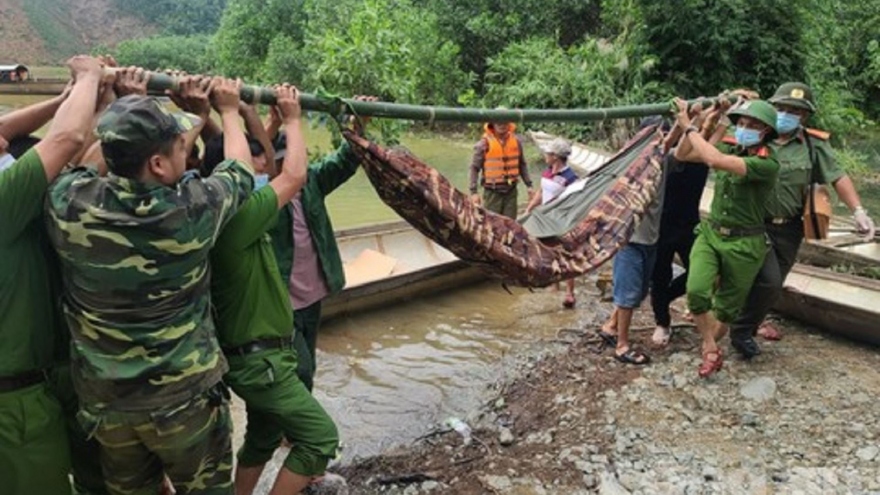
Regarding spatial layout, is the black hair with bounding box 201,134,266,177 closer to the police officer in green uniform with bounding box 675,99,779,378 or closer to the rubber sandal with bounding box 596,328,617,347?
the police officer in green uniform with bounding box 675,99,779,378

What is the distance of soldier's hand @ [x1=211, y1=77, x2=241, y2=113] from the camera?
2410mm

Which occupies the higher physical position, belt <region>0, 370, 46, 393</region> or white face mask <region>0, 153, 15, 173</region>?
white face mask <region>0, 153, 15, 173</region>

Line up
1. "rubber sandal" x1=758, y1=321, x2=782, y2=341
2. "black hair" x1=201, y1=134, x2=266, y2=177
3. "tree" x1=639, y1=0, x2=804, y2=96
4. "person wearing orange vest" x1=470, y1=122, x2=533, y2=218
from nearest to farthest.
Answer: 1. "black hair" x1=201, y1=134, x2=266, y2=177
2. "rubber sandal" x1=758, y1=321, x2=782, y2=341
3. "person wearing orange vest" x1=470, y1=122, x2=533, y2=218
4. "tree" x1=639, y1=0, x2=804, y2=96

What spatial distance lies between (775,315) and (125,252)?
5.27m

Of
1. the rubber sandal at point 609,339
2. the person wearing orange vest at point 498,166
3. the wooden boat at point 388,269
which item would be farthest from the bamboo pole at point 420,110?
the person wearing orange vest at point 498,166

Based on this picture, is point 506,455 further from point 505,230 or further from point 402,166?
point 402,166

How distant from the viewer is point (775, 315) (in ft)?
18.5

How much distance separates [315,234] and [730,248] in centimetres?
259

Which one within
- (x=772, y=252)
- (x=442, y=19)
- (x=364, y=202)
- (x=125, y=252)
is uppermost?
(x=442, y=19)

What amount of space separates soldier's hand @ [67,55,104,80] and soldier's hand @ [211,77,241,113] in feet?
1.20

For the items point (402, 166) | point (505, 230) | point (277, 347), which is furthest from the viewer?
point (505, 230)

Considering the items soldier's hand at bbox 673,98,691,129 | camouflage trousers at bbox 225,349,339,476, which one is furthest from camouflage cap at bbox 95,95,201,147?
soldier's hand at bbox 673,98,691,129

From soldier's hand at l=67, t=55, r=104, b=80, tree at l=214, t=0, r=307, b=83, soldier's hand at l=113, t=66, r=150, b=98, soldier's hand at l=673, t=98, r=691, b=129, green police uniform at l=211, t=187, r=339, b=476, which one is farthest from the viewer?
tree at l=214, t=0, r=307, b=83

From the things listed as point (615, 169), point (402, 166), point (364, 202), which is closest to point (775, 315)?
point (615, 169)
